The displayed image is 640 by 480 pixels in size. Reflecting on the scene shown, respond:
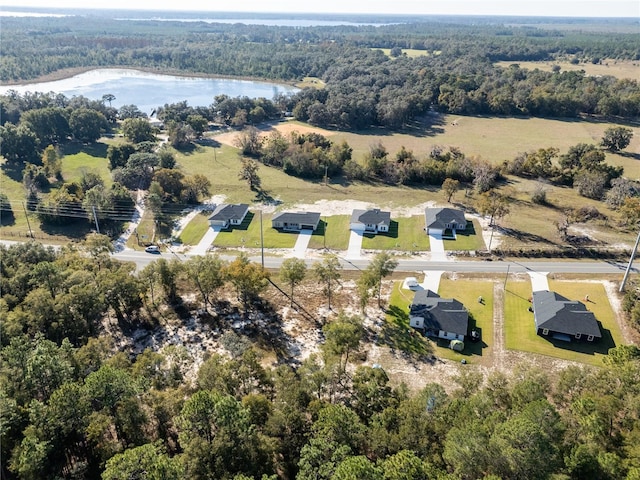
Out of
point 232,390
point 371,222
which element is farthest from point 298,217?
point 232,390

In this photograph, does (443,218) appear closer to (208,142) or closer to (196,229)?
(196,229)

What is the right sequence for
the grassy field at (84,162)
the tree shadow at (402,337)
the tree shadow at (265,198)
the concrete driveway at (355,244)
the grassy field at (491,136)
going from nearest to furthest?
the tree shadow at (402,337), the concrete driveway at (355,244), the tree shadow at (265,198), the grassy field at (84,162), the grassy field at (491,136)

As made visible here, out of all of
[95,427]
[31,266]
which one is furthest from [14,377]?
[31,266]

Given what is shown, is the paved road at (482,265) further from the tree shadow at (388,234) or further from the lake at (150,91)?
the lake at (150,91)

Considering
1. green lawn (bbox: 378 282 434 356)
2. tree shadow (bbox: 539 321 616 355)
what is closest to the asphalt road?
green lawn (bbox: 378 282 434 356)

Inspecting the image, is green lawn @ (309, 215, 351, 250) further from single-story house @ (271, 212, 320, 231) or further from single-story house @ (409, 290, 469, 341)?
single-story house @ (409, 290, 469, 341)

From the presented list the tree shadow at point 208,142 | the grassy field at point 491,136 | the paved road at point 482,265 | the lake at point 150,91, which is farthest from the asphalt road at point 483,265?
the lake at point 150,91
